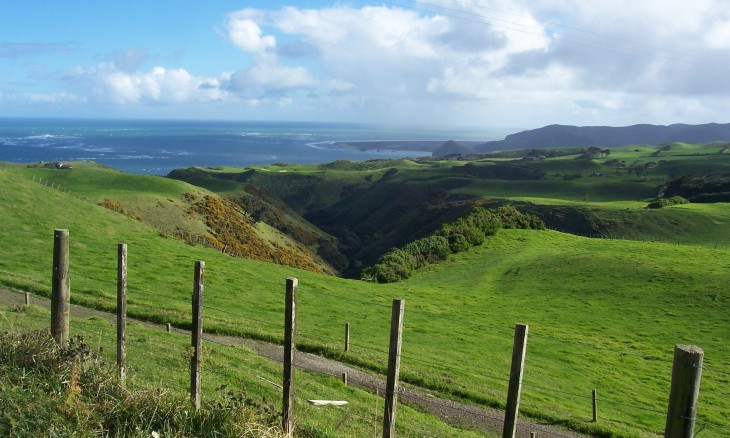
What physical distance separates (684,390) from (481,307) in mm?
39275

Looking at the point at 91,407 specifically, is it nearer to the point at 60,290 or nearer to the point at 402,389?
the point at 60,290

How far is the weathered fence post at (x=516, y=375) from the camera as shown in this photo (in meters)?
7.12

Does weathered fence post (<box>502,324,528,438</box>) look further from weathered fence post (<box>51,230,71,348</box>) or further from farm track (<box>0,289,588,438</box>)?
farm track (<box>0,289,588,438</box>)

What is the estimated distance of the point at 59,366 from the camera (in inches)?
344

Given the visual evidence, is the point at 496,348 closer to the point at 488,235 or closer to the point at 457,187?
the point at 488,235

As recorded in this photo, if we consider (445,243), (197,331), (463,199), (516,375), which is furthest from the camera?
(463,199)

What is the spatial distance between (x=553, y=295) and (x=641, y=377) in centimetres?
1903

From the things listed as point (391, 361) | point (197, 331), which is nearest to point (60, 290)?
point (197, 331)

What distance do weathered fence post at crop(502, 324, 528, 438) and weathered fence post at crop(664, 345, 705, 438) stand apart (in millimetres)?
1730

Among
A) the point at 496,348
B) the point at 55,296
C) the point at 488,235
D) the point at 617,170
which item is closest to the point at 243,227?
the point at 488,235

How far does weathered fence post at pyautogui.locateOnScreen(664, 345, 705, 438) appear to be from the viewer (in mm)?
5602

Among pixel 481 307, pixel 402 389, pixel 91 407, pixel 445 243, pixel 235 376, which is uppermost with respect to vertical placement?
pixel 91 407

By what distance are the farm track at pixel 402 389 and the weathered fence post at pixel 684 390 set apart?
558 inches

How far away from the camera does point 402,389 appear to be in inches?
856
